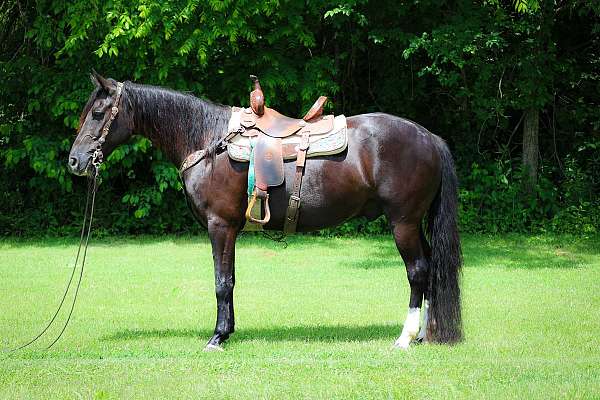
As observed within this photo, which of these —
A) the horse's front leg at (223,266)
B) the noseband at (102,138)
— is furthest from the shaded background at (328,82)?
the horse's front leg at (223,266)

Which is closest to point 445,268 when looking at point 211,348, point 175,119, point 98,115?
point 211,348

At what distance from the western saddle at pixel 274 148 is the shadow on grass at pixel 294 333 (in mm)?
1013

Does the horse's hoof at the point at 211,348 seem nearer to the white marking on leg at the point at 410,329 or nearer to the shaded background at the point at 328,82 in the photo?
the white marking on leg at the point at 410,329

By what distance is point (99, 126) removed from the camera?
591 centimetres

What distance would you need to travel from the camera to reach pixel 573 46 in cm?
1469

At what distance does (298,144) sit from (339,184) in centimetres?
45

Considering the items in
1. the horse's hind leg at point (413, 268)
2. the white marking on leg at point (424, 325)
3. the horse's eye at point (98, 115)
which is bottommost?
the white marking on leg at point (424, 325)

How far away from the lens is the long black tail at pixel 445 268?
5.78 metres

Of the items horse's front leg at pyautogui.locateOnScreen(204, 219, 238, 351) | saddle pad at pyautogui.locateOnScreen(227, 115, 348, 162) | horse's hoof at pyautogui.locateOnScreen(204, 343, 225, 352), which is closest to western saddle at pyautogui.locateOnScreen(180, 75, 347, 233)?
saddle pad at pyautogui.locateOnScreen(227, 115, 348, 162)

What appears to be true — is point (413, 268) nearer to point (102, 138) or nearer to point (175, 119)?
point (175, 119)

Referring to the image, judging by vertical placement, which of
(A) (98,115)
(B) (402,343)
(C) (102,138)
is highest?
(A) (98,115)

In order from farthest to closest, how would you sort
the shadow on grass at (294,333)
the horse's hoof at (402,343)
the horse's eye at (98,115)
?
the shadow on grass at (294,333), the horse's eye at (98,115), the horse's hoof at (402,343)

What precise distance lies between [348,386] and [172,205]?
10413 mm

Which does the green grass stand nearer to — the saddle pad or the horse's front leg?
the horse's front leg
